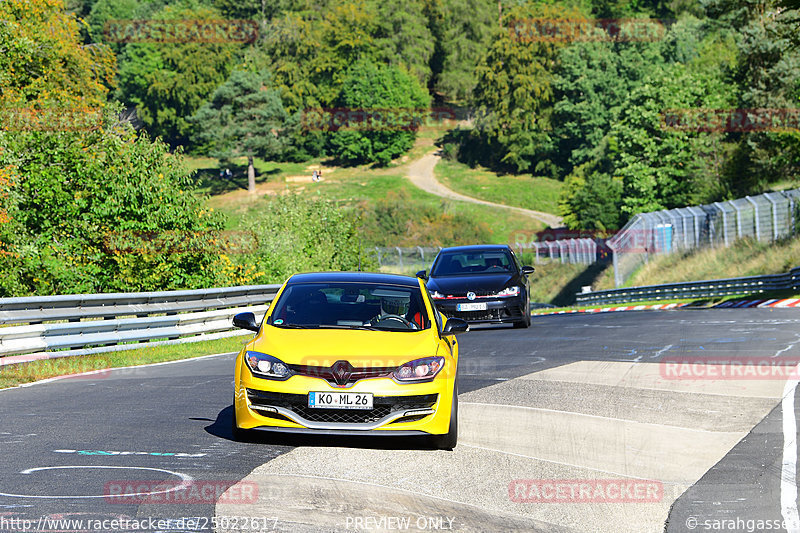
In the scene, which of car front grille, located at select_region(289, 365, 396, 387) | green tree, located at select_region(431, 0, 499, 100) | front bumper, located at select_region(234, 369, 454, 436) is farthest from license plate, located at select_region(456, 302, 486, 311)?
green tree, located at select_region(431, 0, 499, 100)

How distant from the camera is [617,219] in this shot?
75.4 meters

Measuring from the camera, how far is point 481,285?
19312 mm

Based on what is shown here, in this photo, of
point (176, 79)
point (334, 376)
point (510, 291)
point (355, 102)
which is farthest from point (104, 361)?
point (176, 79)

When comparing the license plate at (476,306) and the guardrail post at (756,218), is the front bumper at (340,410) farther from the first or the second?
the guardrail post at (756,218)

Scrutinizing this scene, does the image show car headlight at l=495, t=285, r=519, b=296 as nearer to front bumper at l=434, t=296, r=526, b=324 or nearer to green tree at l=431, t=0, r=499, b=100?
front bumper at l=434, t=296, r=526, b=324

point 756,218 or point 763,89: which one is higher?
point 763,89

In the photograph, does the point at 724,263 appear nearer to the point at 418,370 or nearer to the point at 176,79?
the point at 418,370

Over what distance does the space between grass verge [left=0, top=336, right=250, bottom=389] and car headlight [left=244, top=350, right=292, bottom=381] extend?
573cm

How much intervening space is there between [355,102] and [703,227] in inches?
3136

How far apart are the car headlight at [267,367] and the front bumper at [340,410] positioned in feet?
0.16

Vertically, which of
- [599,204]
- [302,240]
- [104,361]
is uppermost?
[104,361]

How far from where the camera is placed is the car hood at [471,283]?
19281 millimetres

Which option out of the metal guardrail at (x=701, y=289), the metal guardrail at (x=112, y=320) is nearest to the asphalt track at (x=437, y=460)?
the metal guardrail at (x=112, y=320)

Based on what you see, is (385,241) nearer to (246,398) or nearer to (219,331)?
(219,331)
